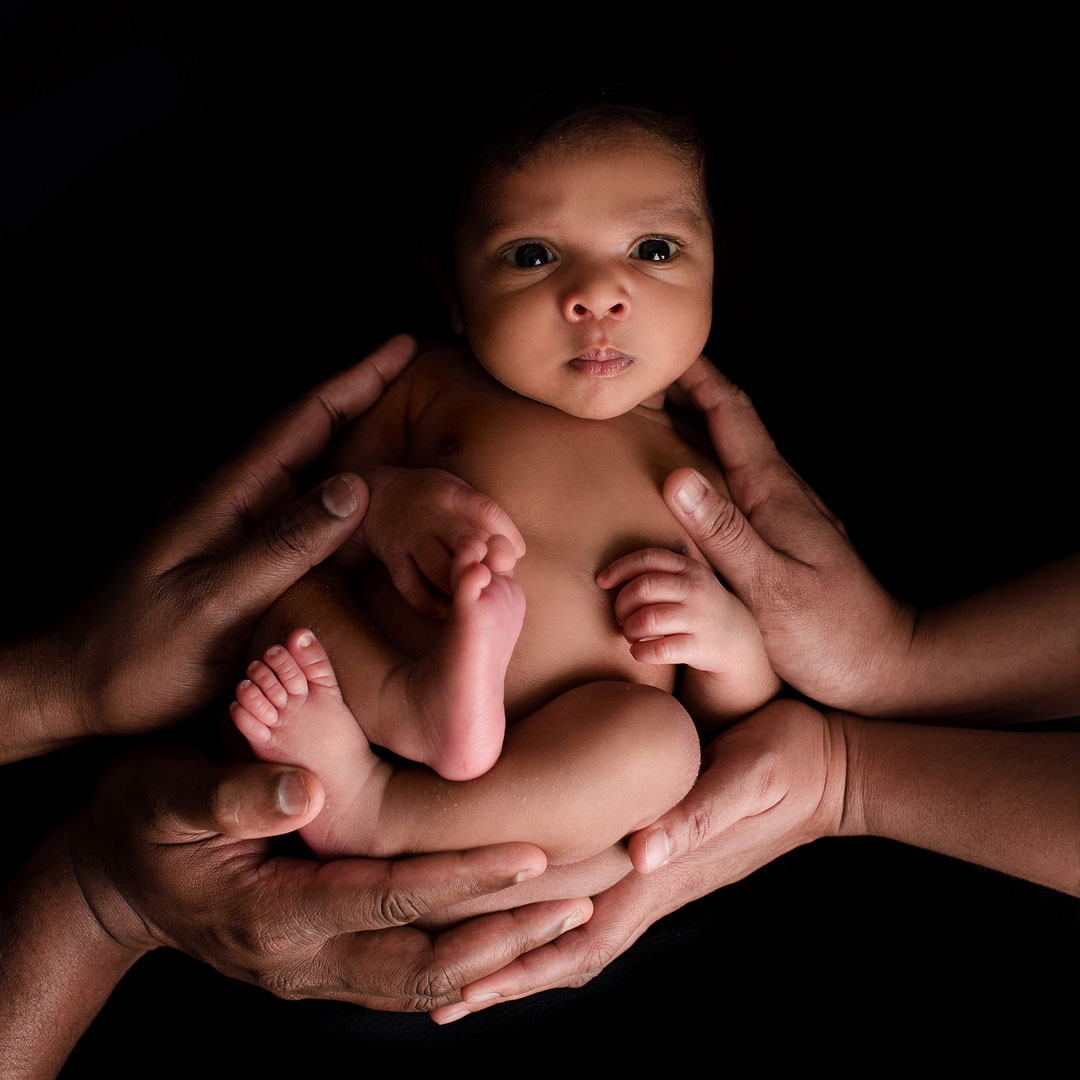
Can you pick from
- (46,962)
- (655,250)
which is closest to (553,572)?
(655,250)

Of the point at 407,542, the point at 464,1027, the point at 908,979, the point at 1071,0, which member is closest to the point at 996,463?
the point at 1071,0

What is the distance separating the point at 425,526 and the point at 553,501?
0.20 metres

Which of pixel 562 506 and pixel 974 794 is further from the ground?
pixel 562 506

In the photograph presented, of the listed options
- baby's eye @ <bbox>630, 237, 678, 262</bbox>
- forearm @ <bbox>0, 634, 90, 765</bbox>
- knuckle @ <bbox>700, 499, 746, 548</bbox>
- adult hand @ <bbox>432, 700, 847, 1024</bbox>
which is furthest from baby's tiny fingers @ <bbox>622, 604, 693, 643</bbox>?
forearm @ <bbox>0, 634, 90, 765</bbox>

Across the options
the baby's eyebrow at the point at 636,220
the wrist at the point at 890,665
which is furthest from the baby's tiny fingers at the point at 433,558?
the wrist at the point at 890,665

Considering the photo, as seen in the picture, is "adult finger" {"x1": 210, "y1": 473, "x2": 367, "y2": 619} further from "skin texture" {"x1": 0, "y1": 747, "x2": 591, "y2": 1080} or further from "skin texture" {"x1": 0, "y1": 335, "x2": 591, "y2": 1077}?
"skin texture" {"x1": 0, "y1": 747, "x2": 591, "y2": 1080}

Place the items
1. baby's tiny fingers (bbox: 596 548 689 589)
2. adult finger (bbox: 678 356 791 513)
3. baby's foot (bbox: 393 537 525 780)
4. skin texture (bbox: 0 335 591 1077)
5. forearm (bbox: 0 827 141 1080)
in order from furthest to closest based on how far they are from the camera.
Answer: adult finger (bbox: 678 356 791 513), forearm (bbox: 0 827 141 1080), baby's tiny fingers (bbox: 596 548 689 589), skin texture (bbox: 0 335 591 1077), baby's foot (bbox: 393 537 525 780)

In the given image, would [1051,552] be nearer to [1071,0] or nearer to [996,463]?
[996,463]

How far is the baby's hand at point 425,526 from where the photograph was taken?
1.23 meters

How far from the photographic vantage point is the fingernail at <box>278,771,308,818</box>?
1.12 metres

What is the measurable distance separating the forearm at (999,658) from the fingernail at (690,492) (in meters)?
0.43

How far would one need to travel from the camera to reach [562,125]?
4.27ft

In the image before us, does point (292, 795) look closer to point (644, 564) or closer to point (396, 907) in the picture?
point (396, 907)

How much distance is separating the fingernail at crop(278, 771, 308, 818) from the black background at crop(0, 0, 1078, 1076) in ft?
1.95
